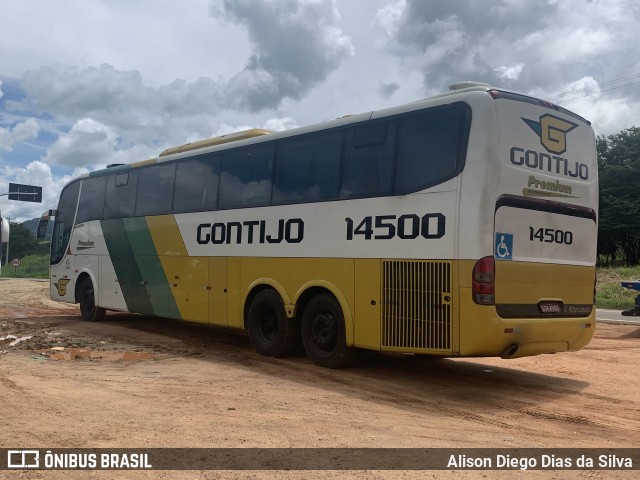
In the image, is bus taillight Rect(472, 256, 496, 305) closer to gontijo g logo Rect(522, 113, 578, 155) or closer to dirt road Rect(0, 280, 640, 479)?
dirt road Rect(0, 280, 640, 479)

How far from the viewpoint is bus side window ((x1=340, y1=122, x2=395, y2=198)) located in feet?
27.6

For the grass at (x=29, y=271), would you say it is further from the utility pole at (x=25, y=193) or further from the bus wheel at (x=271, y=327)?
the bus wheel at (x=271, y=327)

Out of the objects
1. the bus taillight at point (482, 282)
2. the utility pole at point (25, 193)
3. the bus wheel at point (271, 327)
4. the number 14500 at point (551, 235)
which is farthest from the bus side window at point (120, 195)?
the utility pole at point (25, 193)

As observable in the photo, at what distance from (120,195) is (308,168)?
623 centimetres

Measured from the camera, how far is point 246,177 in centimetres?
1073

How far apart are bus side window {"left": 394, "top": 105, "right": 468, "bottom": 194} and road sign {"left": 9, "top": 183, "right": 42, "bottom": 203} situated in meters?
33.8

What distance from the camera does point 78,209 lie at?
15.7 meters

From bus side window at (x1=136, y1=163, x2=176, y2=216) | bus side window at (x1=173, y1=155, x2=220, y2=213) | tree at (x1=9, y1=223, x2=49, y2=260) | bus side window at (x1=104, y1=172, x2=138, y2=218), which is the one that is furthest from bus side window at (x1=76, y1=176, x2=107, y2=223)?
tree at (x1=9, y1=223, x2=49, y2=260)

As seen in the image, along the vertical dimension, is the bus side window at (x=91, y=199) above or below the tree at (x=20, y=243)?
below

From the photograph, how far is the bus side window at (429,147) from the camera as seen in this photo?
761 centimetres

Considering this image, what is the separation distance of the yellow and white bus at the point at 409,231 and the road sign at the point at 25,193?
29.6 m

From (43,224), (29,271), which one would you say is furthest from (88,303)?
(29,271)

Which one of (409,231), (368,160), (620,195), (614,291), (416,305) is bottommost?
(416,305)

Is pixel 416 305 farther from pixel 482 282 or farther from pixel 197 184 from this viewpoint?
pixel 197 184
